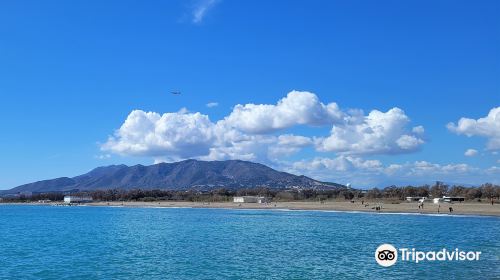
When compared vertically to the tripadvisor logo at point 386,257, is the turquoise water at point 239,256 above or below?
below

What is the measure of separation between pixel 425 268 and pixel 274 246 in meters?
19.4

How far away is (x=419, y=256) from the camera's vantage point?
43719 mm

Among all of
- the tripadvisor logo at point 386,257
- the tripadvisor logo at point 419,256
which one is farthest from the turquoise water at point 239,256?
the tripadvisor logo at point 419,256

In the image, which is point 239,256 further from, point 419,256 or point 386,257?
point 419,256

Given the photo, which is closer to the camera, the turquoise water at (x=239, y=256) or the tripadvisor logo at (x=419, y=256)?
the turquoise water at (x=239, y=256)

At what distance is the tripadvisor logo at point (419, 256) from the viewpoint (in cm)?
4072

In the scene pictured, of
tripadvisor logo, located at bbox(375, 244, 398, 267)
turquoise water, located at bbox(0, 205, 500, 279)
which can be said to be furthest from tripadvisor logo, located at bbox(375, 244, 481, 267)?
turquoise water, located at bbox(0, 205, 500, 279)

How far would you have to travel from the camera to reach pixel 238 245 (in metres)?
55.0

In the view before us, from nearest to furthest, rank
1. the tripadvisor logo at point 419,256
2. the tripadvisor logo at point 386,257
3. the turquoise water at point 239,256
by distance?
the turquoise water at point 239,256 < the tripadvisor logo at point 386,257 < the tripadvisor logo at point 419,256

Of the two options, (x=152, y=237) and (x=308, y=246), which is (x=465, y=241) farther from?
(x=152, y=237)

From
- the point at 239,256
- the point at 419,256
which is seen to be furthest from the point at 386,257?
the point at 239,256

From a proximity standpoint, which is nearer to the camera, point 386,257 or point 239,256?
point 386,257

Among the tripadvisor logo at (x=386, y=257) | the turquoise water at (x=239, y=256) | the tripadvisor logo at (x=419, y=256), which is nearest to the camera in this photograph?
the turquoise water at (x=239, y=256)

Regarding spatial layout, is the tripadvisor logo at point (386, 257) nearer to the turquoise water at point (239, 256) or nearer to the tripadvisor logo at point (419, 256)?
the tripadvisor logo at point (419, 256)
